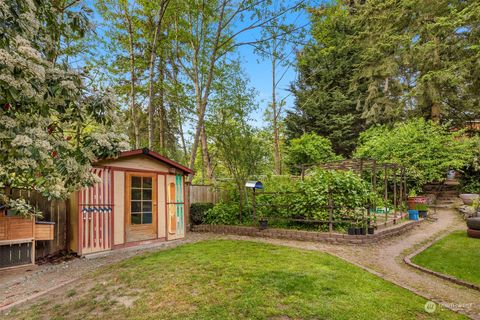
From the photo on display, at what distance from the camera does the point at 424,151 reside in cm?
1149

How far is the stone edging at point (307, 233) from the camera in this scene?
19.5 feet

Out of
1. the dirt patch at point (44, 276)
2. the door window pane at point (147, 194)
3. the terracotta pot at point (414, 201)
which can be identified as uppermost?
the door window pane at point (147, 194)

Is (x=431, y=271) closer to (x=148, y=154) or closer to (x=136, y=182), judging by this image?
(x=148, y=154)

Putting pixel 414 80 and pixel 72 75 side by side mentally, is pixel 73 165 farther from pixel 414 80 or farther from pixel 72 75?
pixel 414 80

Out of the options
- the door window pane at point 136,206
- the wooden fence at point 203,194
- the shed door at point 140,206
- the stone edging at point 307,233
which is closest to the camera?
the stone edging at point 307,233

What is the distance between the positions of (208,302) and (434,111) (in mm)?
15965

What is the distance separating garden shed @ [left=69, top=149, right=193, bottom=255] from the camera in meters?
5.21

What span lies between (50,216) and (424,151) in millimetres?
13898

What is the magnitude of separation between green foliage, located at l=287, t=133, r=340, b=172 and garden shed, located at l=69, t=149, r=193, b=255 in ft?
28.3

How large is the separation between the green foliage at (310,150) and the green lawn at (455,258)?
813 centimetres

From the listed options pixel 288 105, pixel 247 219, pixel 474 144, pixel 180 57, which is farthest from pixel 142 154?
pixel 474 144

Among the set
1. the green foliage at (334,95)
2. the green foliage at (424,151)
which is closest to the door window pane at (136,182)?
the green foliage at (424,151)

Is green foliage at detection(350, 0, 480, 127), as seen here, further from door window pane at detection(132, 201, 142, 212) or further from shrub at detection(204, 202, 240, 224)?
door window pane at detection(132, 201, 142, 212)

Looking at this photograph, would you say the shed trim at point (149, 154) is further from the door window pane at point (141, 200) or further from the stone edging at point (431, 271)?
the stone edging at point (431, 271)
